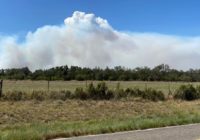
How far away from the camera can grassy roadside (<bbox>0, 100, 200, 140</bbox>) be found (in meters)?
13.1

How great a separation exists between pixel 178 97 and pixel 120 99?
7.14 m

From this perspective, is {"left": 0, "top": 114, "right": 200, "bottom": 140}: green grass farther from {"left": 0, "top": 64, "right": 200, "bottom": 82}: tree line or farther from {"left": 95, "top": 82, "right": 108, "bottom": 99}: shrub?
{"left": 0, "top": 64, "right": 200, "bottom": 82}: tree line

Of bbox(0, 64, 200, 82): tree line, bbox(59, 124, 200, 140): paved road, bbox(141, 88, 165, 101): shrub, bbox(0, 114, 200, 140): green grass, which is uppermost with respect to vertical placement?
bbox(0, 64, 200, 82): tree line

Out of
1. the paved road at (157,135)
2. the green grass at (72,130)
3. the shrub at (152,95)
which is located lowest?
the paved road at (157,135)

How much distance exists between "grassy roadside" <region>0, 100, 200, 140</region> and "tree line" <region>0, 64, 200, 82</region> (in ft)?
253

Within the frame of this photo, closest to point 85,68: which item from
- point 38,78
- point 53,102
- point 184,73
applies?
point 38,78

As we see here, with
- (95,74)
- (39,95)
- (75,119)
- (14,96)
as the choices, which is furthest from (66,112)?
(95,74)

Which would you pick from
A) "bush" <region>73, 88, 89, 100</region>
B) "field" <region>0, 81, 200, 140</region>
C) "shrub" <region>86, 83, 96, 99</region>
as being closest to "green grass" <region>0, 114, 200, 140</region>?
"field" <region>0, 81, 200, 140</region>

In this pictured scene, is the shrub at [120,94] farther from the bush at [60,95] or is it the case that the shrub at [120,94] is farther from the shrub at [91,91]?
the bush at [60,95]

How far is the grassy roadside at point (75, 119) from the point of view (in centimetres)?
1312

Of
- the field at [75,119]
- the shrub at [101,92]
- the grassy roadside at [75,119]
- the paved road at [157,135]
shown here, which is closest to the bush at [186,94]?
the field at [75,119]

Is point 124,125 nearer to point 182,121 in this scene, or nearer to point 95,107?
point 182,121

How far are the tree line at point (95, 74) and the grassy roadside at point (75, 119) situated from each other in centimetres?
7722

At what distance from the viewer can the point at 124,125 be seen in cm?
1462
